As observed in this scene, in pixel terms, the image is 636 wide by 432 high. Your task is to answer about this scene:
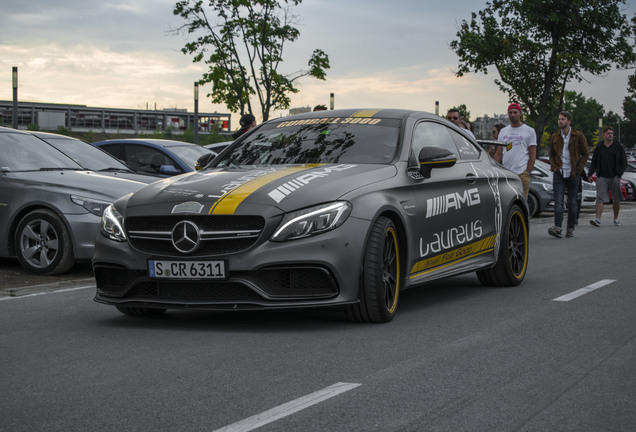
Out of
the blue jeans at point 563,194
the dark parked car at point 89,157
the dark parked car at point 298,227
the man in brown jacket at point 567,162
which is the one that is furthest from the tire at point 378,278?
the blue jeans at point 563,194

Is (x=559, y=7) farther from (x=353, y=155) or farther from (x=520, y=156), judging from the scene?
(x=353, y=155)

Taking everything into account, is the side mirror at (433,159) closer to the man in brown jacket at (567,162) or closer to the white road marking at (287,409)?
the white road marking at (287,409)

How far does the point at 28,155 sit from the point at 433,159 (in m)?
5.68

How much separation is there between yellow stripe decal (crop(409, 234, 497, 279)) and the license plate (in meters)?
1.59

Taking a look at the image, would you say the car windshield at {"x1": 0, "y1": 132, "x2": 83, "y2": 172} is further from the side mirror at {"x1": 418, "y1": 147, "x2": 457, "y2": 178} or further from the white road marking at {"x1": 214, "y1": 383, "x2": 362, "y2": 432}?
the white road marking at {"x1": 214, "y1": 383, "x2": 362, "y2": 432}

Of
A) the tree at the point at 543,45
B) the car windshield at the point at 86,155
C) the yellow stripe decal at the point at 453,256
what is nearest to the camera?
the yellow stripe decal at the point at 453,256

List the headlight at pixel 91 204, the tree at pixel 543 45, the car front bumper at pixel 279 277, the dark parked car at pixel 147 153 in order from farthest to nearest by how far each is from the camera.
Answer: the tree at pixel 543 45, the dark parked car at pixel 147 153, the headlight at pixel 91 204, the car front bumper at pixel 279 277

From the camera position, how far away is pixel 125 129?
5448 inches

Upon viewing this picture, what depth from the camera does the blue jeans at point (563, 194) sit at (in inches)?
618

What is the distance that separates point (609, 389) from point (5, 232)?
7.28 meters

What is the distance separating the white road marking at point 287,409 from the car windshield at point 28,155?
709 centimetres

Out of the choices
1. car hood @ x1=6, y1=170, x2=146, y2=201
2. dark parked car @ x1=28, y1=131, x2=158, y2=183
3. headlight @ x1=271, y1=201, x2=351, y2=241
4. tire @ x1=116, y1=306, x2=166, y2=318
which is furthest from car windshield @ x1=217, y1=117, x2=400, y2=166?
dark parked car @ x1=28, y1=131, x2=158, y2=183

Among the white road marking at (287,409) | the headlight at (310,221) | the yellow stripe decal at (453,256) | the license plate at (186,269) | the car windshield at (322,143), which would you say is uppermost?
the car windshield at (322,143)

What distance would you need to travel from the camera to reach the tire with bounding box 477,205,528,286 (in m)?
8.88
